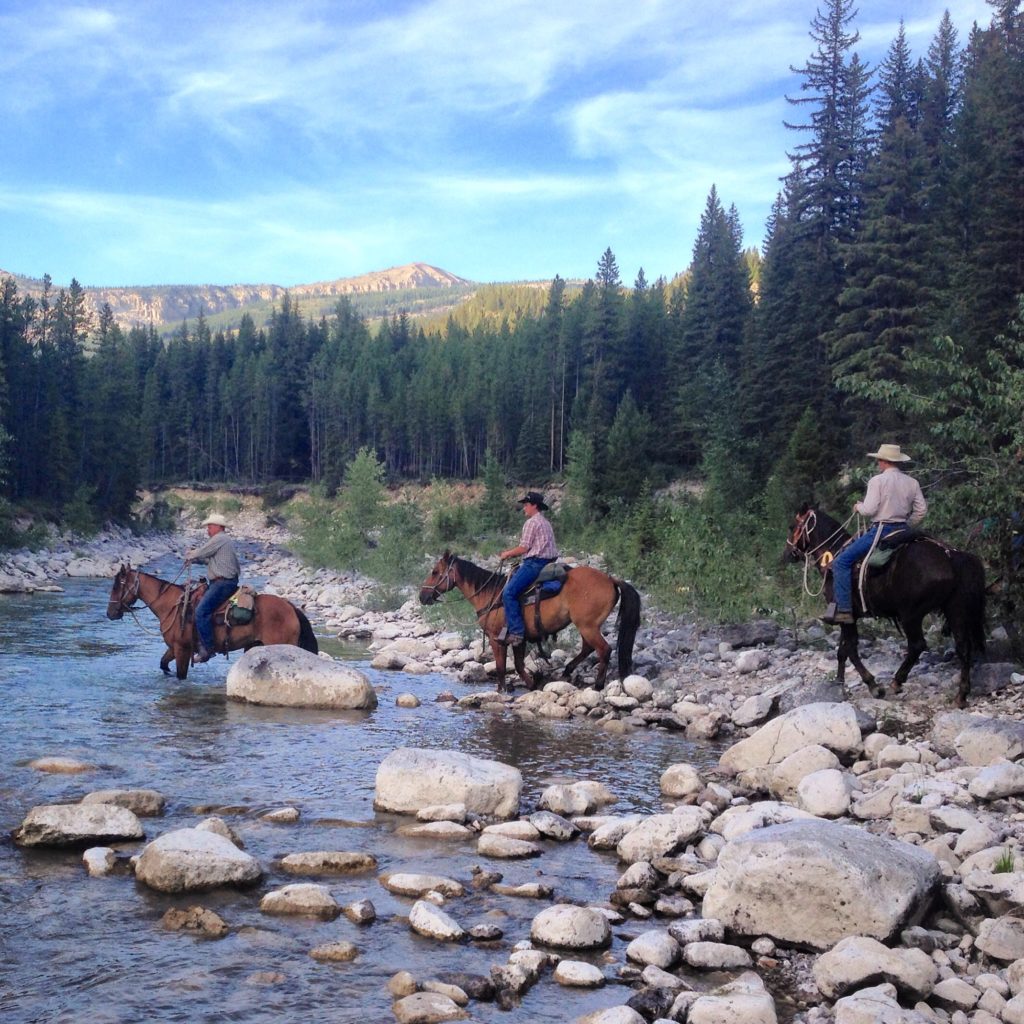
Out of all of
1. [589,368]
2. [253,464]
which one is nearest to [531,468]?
[589,368]

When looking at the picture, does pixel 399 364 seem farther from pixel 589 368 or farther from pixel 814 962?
pixel 814 962

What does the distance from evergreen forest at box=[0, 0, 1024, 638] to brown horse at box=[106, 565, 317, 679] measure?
8.64m

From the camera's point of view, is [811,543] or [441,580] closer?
[811,543]

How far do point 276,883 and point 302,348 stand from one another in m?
125

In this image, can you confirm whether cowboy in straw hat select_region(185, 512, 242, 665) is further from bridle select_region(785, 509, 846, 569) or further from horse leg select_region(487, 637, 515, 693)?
bridle select_region(785, 509, 846, 569)

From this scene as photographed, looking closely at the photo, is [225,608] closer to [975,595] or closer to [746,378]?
[975,595]

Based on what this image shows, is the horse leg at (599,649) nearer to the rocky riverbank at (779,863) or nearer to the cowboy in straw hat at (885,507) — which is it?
the rocky riverbank at (779,863)

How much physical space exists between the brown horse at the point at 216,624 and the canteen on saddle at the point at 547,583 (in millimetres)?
3376

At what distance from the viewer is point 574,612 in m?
13.6

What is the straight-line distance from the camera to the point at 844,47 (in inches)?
1959

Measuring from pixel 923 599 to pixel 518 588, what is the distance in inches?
212

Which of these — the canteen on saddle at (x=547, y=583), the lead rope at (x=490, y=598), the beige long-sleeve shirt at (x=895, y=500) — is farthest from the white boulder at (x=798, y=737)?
the lead rope at (x=490, y=598)

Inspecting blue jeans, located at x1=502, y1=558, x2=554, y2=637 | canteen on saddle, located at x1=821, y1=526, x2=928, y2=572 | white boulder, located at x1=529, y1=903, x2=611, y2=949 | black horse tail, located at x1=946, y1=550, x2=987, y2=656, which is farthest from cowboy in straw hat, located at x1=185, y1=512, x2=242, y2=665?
black horse tail, located at x1=946, y1=550, x2=987, y2=656

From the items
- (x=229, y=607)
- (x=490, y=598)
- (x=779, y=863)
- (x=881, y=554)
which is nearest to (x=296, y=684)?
(x=229, y=607)
